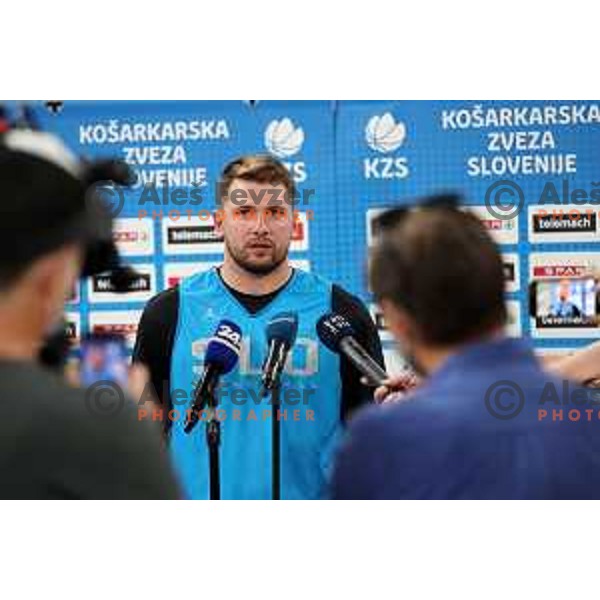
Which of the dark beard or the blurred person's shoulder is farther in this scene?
the dark beard

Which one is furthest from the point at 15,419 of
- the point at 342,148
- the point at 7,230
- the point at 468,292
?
the point at 342,148

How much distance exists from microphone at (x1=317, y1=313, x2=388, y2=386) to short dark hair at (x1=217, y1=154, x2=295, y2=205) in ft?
1.38

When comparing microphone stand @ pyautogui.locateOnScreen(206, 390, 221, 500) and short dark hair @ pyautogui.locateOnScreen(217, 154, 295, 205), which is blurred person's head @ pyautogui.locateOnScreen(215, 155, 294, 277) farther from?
microphone stand @ pyautogui.locateOnScreen(206, 390, 221, 500)

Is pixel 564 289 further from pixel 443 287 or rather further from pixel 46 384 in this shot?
pixel 46 384

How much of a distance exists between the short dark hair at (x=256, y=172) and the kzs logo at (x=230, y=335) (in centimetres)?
40

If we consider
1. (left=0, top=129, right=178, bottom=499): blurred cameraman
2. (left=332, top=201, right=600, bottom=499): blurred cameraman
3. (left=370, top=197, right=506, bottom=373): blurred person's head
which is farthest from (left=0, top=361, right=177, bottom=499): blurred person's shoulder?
(left=370, top=197, right=506, bottom=373): blurred person's head

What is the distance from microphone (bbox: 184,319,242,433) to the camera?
3.11 m

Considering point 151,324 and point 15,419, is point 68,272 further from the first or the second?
point 151,324

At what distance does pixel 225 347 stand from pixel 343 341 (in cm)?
37

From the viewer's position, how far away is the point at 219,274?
3.13 metres

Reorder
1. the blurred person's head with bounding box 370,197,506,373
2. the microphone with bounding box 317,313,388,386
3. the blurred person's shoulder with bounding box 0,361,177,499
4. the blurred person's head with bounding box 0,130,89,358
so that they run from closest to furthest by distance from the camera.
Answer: the blurred person's shoulder with bounding box 0,361,177,499
the blurred person's head with bounding box 0,130,89,358
the blurred person's head with bounding box 370,197,506,373
the microphone with bounding box 317,313,388,386

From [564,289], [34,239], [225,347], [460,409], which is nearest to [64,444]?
[34,239]

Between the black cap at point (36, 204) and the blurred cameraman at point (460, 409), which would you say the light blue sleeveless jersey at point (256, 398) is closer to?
the blurred cameraman at point (460, 409)

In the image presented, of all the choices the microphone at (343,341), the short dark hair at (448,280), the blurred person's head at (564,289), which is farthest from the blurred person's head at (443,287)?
the blurred person's head at (564,289)
